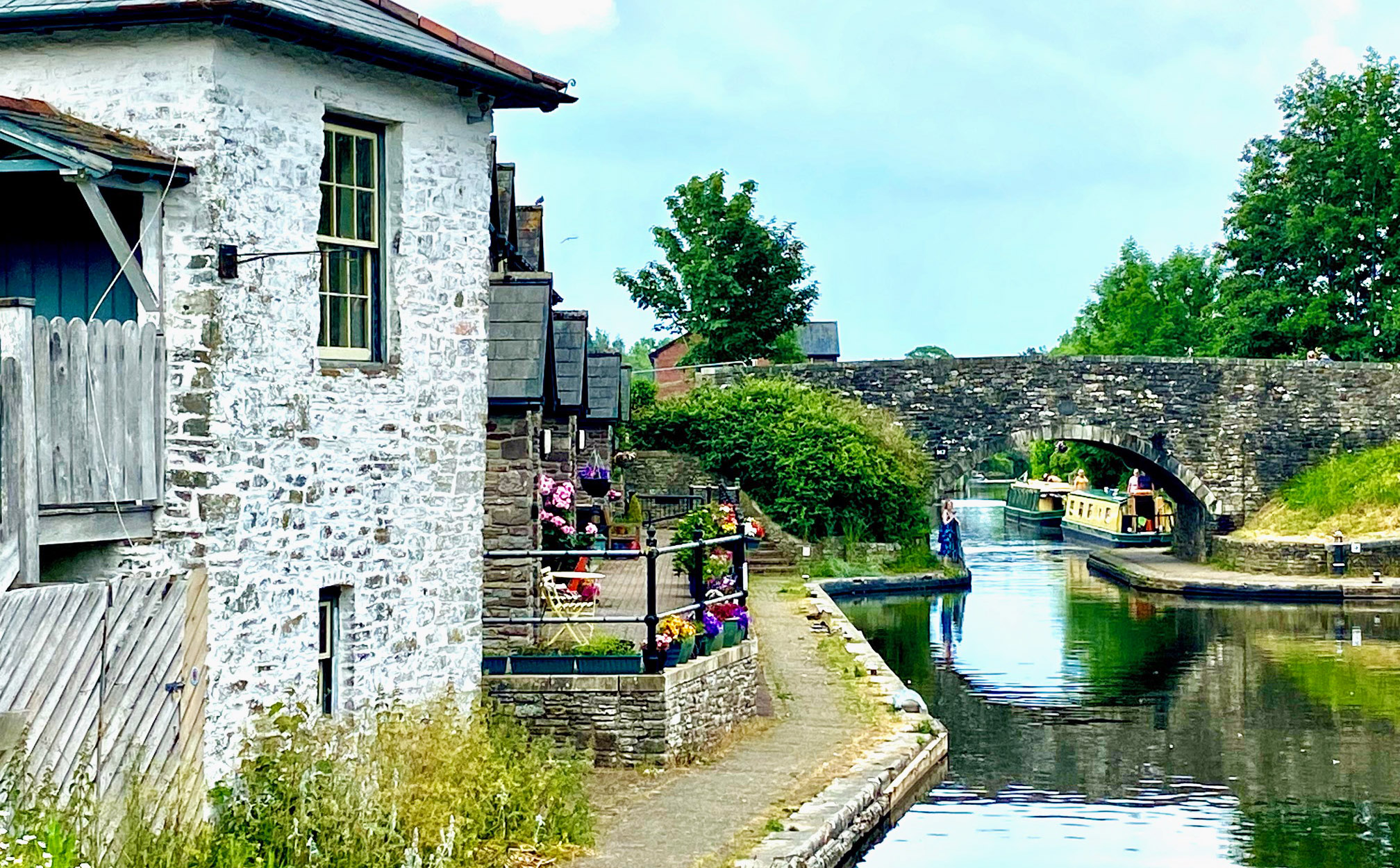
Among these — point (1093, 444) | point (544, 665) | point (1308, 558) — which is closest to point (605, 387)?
point (1093, 444)

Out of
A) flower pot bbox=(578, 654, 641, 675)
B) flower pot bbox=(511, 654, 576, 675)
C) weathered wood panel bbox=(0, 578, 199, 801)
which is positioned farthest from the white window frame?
flower pot bbox=(578, 654, 641, 675)

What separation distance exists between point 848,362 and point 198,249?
25.0m

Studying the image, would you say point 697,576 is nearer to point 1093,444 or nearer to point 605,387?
point 605,387

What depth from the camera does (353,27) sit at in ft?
26.6

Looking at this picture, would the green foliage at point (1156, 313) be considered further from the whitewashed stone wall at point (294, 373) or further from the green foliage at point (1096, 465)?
the whitewashed stone wall at point (294, 373)

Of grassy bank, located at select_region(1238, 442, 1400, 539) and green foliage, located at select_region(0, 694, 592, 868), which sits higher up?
grassy bank, located at select_region(1238, 442, 1400, 539)

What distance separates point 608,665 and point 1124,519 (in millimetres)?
30390

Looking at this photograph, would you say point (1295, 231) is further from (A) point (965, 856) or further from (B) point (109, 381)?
(B) point (109, 381)

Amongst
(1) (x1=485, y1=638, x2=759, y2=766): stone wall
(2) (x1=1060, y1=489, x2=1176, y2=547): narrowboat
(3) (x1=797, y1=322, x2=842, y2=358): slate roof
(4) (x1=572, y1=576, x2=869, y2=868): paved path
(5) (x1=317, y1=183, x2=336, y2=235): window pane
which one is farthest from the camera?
(3) (x1=797, y1=322, x2=842, y2=358): slate roof

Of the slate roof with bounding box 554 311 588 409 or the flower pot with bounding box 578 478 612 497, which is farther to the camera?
the flower pot with bounding box 578 478 612 497

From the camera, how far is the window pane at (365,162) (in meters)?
8.69

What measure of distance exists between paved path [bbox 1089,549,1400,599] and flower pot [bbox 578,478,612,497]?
1175cm

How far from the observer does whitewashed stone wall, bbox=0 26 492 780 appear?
7.57 m

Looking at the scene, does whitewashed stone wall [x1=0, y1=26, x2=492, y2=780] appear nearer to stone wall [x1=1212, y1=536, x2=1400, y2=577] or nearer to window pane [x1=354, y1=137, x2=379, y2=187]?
window pane [x1=354, y1=137, x2=379, y2=187]
